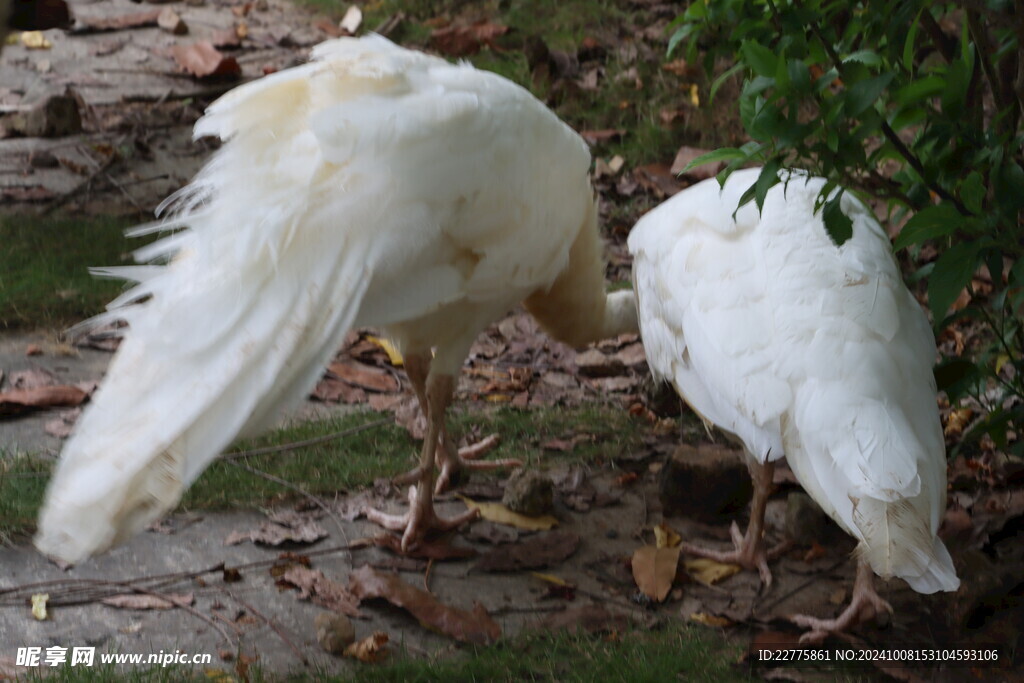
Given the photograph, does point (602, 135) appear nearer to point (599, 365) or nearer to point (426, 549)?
point (599, 365)

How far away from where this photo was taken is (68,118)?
A: 616cm

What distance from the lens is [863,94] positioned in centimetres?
243

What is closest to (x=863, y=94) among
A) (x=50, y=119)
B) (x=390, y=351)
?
(x=390, y=351)

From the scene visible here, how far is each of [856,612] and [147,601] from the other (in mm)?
2204

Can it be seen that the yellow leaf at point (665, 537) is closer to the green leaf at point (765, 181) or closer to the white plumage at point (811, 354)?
the white plumage at point (811, 354)

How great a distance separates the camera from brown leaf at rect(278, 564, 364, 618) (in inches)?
130

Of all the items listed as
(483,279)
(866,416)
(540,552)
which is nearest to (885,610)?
(866,416)

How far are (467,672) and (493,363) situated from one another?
92.8 inches

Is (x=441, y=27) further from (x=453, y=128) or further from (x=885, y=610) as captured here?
(x=885, y=610)

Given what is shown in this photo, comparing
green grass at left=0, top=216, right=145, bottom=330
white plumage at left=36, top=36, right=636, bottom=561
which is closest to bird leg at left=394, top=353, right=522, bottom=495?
white plumage at left=36, top=36, right=636, bottom=561

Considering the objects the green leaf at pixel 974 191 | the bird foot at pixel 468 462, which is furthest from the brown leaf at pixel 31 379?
the green leaf at pixel 974 191

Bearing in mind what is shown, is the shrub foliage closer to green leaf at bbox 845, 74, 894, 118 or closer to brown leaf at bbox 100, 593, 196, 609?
green leaf at bbox 845, 74, 894, 118

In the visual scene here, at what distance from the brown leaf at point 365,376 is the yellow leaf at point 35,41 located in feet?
12.8

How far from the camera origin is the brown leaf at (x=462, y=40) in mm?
7414
